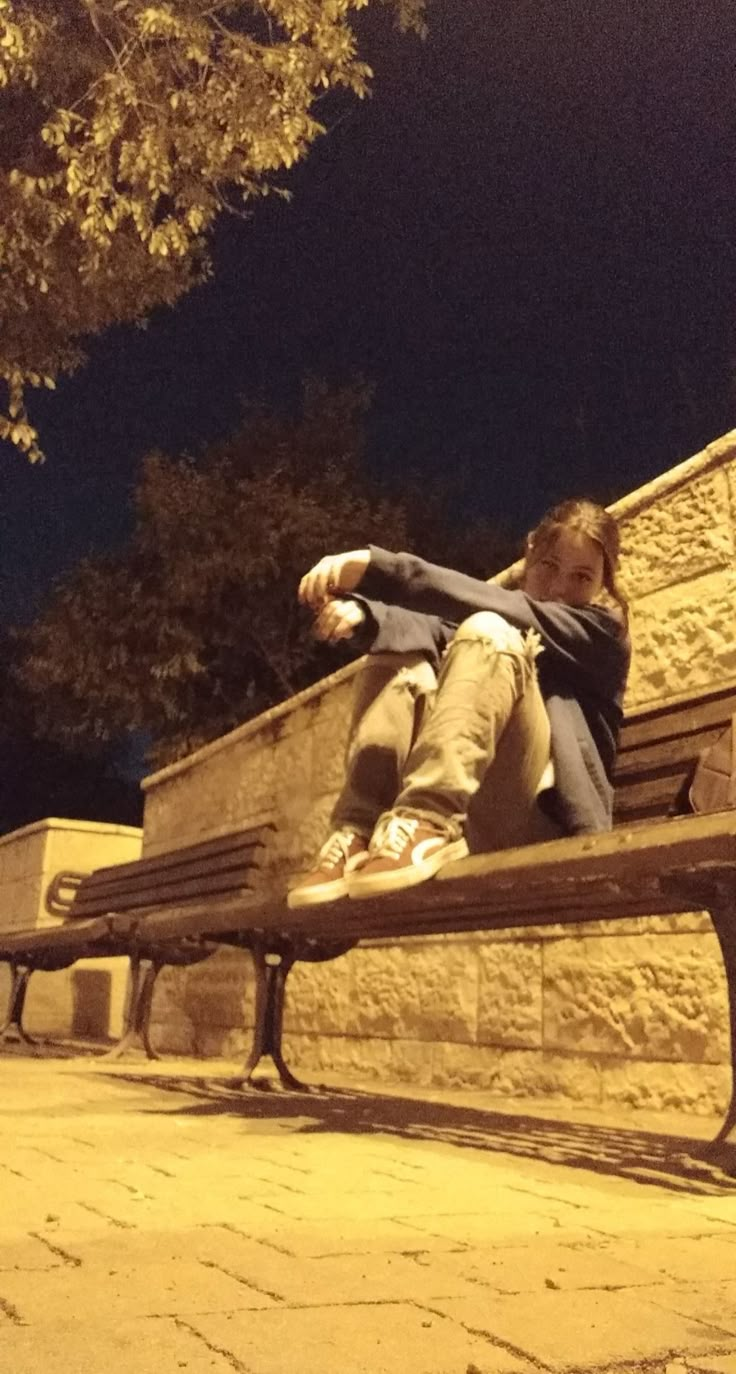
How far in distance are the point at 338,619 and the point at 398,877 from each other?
74 cm

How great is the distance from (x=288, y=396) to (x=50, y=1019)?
51.0ft

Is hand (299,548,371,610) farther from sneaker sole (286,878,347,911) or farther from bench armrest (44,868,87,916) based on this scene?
bench armrest (44,868,87,916)

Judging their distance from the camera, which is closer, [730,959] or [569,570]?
[730,959]

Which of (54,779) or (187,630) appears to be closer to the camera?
(187,630)

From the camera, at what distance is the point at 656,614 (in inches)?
169

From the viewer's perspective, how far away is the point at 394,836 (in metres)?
2.85

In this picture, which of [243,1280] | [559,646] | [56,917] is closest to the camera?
[243,1280]

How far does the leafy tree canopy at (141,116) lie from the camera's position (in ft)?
29.0

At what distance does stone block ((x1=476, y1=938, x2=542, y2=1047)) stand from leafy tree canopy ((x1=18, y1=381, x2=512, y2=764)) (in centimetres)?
1519

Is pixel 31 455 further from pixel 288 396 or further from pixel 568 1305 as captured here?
pixel 288 396

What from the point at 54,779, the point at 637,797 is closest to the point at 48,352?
the point at 637,797

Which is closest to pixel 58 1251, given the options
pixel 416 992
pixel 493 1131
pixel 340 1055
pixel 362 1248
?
pixel 362 1248

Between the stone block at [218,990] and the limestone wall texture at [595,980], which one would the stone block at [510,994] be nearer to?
the limestone wall texture at [595,980]

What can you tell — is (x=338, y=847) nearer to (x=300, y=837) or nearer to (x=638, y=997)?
(x=638, y=997)
